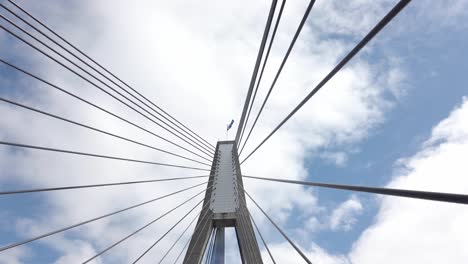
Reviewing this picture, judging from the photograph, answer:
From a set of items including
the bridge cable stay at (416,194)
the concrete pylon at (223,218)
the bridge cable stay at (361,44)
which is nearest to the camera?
the bridge cable stay at (416,194)

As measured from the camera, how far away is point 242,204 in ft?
24.7

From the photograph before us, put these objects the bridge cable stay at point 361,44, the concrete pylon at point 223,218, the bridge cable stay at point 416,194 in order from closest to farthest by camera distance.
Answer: the bridge cable stay at point 416,194 < the bridge cable stay at point 361,44 < the concrete pylon at point 223,218

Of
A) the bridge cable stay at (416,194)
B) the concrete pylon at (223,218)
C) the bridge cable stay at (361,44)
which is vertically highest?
the bridge cable stay at (361,44)

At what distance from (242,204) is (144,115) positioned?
345 centimetres

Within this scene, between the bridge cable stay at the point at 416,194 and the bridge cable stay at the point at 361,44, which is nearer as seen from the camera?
the bridge cable stay at the point at 416,194

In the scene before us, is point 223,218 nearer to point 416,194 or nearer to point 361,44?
point 361,44

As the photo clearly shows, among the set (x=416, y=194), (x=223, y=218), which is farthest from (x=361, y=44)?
(x=223, y=218)

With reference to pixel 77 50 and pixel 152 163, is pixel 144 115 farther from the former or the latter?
pixel 77 50

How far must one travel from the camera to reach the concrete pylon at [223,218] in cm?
639

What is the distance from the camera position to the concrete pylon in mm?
6395

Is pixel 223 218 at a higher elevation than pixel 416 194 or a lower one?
lower

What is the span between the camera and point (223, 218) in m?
7.41

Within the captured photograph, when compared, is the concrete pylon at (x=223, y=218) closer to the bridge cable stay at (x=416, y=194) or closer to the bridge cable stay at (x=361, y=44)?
the bridge cable stay at (x=361, y=44)

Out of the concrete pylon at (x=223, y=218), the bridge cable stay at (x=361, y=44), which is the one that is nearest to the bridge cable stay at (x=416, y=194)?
the bridge cable stay at (x=361, y=44)
